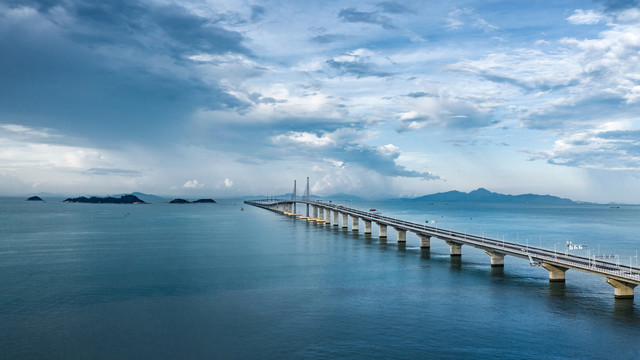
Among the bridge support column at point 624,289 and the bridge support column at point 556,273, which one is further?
the bridge support column at point 556,273

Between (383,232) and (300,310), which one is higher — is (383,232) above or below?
above

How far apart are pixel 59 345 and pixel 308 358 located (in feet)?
63.1

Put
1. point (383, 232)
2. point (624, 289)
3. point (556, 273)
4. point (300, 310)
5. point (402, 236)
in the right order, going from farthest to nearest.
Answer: point (383, 232) → point (402, 236) → point (556, 273) → point (624, 289) → point (300, 310)

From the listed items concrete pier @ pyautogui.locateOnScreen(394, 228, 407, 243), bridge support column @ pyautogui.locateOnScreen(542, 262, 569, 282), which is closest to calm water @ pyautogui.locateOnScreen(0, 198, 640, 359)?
bridge support column @ pyautogui.locateOnScreen(542, 262, 569, 282)

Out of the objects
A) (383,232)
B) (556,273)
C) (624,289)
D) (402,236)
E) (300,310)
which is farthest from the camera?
(383,232)

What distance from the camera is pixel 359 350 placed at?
3328cm

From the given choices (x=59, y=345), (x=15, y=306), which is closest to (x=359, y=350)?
(x=59, y=345)

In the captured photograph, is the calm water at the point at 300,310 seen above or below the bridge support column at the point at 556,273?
below

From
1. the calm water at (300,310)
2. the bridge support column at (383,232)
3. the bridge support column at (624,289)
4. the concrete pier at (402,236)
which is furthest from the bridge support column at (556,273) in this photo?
the bridge support column at (383,232)

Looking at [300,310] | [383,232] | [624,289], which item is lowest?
[300,310]

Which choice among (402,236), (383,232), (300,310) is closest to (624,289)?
(300,310)

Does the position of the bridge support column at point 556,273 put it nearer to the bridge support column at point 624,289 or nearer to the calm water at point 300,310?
the calm water at point 300,310

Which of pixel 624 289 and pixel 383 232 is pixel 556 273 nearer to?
pixel 624 289

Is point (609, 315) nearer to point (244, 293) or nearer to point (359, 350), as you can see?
point (359, 350)
